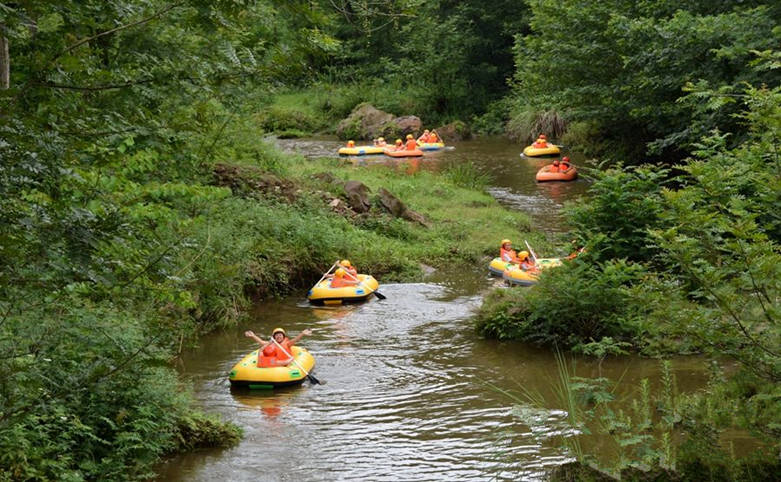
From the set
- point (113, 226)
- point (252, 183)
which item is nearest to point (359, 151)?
point (252, 183)

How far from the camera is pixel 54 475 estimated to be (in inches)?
239

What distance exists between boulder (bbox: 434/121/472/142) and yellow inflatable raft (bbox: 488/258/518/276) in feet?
63.8

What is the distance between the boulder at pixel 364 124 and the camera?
120 ft

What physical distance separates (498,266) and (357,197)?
3.65 m

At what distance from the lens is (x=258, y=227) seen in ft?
48.0

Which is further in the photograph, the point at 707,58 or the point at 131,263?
the point at 707,58

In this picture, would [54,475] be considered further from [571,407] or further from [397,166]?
[397,166]

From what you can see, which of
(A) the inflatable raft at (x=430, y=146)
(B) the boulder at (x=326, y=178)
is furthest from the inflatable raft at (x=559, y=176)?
(B) the boulder at (x=326, y=178)

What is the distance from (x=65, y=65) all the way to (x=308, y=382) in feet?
24.8

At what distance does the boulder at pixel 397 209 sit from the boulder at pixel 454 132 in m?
16.7

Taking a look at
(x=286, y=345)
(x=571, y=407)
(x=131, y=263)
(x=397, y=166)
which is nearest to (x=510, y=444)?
(x=571, y=407)

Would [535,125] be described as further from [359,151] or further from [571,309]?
[571,309]

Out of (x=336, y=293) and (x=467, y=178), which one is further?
(x=467, y=178)

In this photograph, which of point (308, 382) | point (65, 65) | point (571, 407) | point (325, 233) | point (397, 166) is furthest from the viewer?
point (397, 166)
